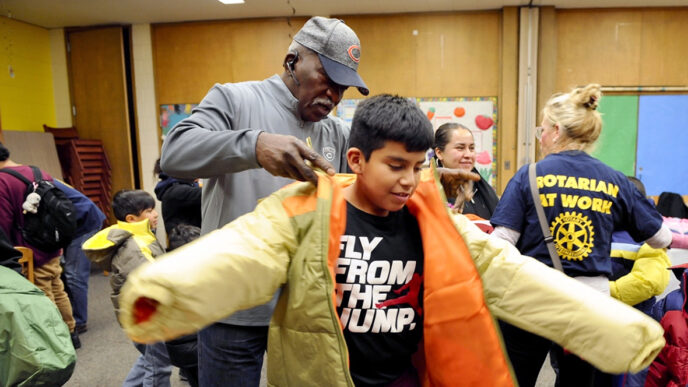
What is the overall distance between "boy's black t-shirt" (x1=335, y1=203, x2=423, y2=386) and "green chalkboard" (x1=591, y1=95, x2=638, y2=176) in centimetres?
619

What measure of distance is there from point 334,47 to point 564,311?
100 cm

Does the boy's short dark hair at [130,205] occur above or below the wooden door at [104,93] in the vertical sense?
below

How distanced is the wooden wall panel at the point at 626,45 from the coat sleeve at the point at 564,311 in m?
6.14

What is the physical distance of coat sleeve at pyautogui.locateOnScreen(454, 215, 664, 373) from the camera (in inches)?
39.4

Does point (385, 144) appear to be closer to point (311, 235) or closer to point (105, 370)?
point (311, 235)

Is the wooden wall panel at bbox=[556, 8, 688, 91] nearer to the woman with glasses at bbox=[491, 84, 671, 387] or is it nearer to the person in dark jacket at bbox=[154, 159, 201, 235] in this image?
the woman with glasses at bbox=[491, 84, 671, 387]

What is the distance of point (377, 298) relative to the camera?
1.25 metres

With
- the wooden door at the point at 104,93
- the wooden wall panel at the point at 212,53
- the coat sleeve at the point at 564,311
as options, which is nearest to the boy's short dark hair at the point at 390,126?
the coat sleeve at the point at 564,311

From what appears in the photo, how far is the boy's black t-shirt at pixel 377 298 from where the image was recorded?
124cm

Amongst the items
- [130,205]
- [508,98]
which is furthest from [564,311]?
[508,98]

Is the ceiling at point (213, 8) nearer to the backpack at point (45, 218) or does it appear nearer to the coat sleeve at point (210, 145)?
the backpack at point (45, 218)

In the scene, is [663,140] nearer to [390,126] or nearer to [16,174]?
[390,126]

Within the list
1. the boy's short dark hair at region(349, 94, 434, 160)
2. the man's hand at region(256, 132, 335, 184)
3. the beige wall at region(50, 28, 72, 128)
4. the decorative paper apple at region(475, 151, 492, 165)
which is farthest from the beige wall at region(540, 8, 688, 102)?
the beige wall at region(50, 28, 72, 128)

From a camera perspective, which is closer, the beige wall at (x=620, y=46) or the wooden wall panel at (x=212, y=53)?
the beige wall at (x=620, y=46)
